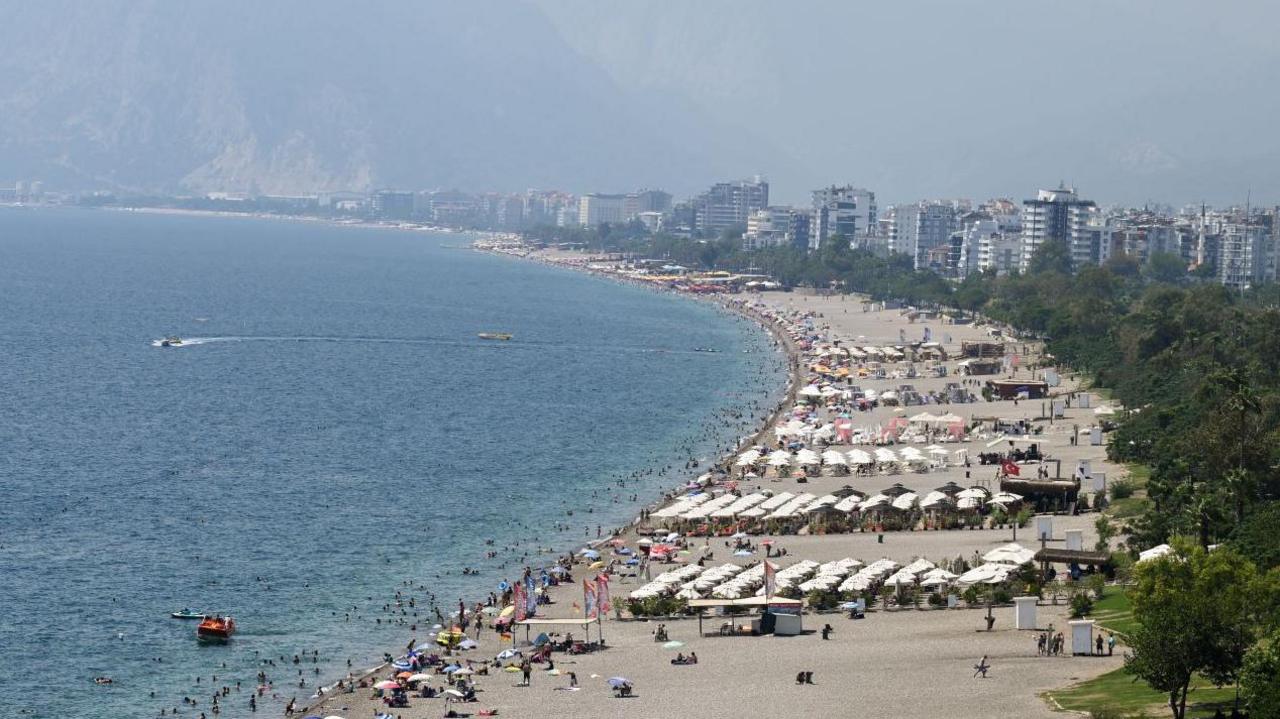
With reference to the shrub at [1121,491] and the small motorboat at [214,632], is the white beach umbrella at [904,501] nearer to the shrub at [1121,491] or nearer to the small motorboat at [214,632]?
the shrub at [1121,491]

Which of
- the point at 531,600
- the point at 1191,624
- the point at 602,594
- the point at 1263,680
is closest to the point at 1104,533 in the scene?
the point at 602,594

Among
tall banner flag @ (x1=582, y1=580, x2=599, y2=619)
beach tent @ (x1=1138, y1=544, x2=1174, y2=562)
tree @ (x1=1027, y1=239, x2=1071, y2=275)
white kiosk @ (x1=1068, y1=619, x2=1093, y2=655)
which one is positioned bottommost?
tall banner flag @ (x1=582, y1=580, x2=599, y2=619)

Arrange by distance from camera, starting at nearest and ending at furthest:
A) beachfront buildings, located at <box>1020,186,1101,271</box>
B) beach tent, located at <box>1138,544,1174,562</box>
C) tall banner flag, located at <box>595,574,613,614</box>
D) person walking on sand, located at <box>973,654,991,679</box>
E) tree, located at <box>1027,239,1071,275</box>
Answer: person walking on sand, located at <box>973,654,991,679</box> < beach tent, located at <box>1138,544,1174,562</box> < tall banner flag, located at <box>595,574,613,614</box> < tree, located at <box>1027,239,1071,275</box> < beachfront buildings, located at <box>1020,186,1101,271</box>

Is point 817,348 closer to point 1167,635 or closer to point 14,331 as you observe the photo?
point 14,331

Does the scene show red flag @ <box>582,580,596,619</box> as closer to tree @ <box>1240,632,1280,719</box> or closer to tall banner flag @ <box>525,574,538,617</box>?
tall banner flag @ <box>525,574,538,617</box>

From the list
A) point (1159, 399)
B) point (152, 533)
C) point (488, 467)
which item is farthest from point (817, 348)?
point (152, 533)

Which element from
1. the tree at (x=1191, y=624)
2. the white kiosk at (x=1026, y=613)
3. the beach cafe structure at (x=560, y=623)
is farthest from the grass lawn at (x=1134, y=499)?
the tree at (x=1191, y=624)

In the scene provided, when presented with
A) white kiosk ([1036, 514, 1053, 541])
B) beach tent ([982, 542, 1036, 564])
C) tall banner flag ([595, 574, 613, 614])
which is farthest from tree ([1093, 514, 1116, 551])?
tall banner flag ([595, 574, 613, 614])

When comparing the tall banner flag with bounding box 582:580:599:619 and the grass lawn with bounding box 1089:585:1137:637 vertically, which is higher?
the grass lawn with bounding box 1089:585:1137:637
